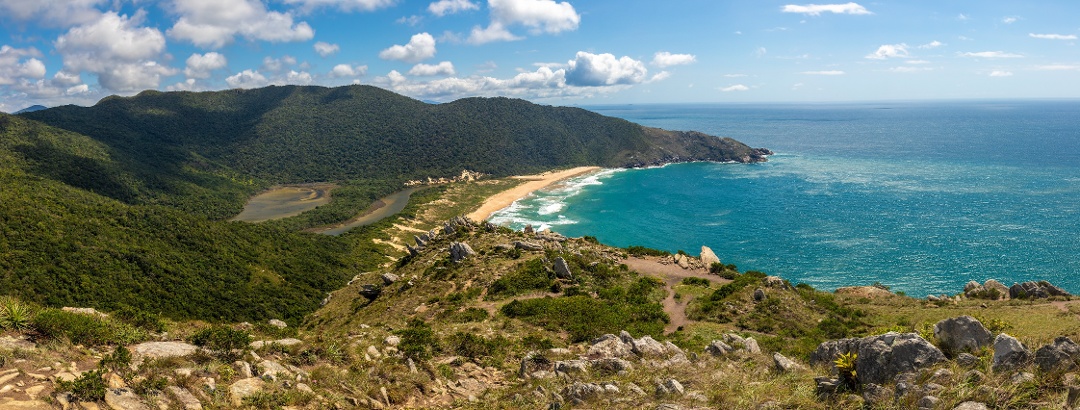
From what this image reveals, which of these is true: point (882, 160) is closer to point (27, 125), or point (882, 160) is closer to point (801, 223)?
point (801, 223)

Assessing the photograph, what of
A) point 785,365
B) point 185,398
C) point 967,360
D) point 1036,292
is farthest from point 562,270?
Answer: point 1036,292

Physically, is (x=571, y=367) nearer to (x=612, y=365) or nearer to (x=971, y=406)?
(x=612, y=365)

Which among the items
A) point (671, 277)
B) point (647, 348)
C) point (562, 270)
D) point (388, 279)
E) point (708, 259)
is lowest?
point (388, 279)

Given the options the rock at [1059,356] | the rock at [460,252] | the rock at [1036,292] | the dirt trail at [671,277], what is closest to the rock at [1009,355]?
the rock at [1059,356]

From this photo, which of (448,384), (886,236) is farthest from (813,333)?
(886,236)

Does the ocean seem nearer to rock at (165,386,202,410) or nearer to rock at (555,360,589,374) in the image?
rock at (555,360,589,374)

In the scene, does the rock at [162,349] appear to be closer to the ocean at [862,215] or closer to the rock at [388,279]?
the rock at [388,279]
